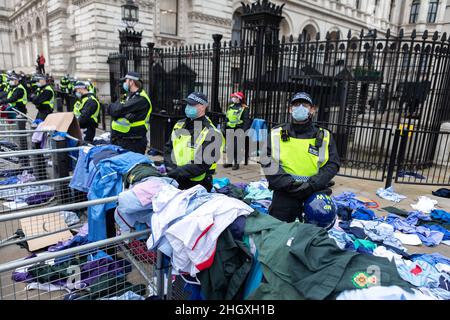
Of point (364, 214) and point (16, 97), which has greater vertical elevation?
point (16, 97)

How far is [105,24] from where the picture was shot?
18828 mm

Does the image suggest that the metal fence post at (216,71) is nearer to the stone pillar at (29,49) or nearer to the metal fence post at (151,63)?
the metal fence post at (151,63)

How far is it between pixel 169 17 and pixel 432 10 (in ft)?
145

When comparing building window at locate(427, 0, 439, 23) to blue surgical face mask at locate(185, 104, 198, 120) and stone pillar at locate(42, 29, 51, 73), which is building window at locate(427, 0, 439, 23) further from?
blue surgical face mask at locate(185, 104, 198, 120)

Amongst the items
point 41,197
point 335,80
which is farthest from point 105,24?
point 41,197

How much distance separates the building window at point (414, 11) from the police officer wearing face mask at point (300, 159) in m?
57.0

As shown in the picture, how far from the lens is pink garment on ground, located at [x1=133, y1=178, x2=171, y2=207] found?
7.91 ft

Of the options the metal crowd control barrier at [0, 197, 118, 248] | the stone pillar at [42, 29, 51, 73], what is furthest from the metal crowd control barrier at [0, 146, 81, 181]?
the stone pillar at [42, 29, 51, 73]

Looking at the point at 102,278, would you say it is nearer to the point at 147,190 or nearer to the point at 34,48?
the point at 147,190

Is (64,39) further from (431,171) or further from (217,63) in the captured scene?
(431,171)

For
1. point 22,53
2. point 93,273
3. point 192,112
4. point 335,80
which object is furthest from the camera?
point 22,53

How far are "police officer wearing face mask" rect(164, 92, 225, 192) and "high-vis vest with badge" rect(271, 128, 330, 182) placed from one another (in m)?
0.79
